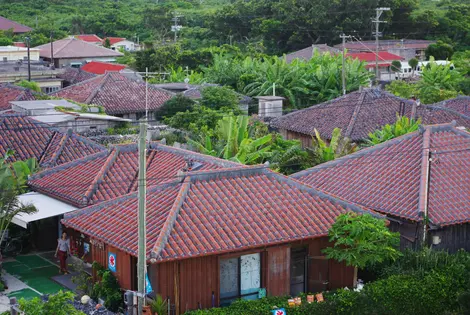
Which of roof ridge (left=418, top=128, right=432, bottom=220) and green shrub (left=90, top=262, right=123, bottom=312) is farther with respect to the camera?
roof ridge (left=418, top=128, right=432, bottom=220)

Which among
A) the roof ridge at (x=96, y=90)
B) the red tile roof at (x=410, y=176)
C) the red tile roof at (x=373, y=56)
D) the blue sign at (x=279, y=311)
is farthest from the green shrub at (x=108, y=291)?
the red tile roof at (x=373, y=56)

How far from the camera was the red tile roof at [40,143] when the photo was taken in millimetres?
26984

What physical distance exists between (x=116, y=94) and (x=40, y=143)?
1777 cm

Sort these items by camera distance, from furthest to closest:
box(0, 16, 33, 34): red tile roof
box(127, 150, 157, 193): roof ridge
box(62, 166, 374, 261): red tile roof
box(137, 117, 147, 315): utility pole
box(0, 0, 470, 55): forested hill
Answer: box(0, 16, 33, 34): red tile roof → box(0, 0, 470, 55): forested hill → box(127, 150, 157, 193): roof ridge → box(62, 166, 374, 261): red tile roof → box(137, 117, 147, 315): utility pole

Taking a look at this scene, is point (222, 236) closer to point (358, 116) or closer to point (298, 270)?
point (298, 270)

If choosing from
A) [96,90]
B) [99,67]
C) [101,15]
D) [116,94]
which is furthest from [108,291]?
[101,15]

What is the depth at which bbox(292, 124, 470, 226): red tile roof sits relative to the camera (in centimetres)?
2236

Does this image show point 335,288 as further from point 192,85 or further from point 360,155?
point 192,85

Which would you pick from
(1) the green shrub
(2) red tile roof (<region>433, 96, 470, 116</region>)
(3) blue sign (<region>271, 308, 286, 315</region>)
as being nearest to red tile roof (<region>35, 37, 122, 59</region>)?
(2) red tile roof (<region>433, 96, 470, 116</region>)

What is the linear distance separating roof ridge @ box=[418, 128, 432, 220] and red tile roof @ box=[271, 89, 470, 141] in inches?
428

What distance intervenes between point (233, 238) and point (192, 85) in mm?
33650

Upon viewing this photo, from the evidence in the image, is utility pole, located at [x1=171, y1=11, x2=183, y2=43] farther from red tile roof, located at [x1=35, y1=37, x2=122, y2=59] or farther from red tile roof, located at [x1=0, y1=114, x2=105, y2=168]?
red tile roof, located at [x1=0, y1=114, x2=105, y2=168]

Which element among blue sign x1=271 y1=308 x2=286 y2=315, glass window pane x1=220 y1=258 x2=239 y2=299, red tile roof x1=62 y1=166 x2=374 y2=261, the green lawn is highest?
red tile roof x1=62 y1=166 x2=374 y2=261

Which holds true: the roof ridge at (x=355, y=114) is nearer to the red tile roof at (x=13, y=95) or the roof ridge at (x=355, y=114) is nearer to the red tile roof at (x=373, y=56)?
the red tile roof at (x=13, y=95)
